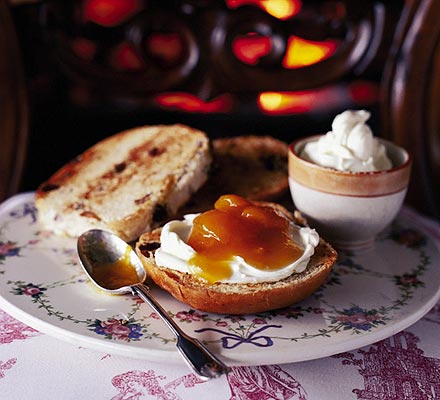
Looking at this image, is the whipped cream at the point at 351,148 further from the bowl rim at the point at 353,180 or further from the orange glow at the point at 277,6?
the orange glow at the point at 277,6

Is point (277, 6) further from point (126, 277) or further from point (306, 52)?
point (126, 277)

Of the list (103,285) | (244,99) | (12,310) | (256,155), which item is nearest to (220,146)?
(256,155)

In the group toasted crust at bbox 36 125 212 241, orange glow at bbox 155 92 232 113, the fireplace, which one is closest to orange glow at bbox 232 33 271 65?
the fireplace

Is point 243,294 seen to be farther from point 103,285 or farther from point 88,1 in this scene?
point 88,1

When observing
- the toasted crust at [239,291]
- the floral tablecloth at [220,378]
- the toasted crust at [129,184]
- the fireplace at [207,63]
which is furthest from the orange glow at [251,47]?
the floral tablecloth at [220,378]

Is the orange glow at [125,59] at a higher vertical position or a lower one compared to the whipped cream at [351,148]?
lower

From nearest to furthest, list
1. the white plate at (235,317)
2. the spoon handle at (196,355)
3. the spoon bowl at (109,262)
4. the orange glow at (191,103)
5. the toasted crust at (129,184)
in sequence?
1. the spoon handle at (196,355)
2. the white plate at (235,317)
3. the spoon bowl at (109,262)
4. the toasted crust at (129,184)
5. the orange glow at (191,103)

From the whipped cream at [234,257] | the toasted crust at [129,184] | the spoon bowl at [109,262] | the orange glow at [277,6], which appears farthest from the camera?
the orange glow at [277,6]

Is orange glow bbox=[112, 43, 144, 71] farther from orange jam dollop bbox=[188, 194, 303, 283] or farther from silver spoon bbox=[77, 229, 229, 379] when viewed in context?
orange jam dollop bbox=[188, 194, 303, 283]
